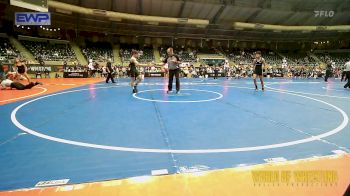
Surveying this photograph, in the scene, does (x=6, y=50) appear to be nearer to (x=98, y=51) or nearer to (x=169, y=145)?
(x=98, y=51)

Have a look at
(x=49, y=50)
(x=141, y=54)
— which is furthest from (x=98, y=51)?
(x=49, y=50)

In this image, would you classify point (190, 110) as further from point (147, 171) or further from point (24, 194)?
point (24, 194)

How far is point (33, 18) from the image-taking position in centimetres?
2825

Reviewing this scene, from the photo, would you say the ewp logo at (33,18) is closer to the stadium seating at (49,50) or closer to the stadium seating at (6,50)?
the stadium seating at (6,50)

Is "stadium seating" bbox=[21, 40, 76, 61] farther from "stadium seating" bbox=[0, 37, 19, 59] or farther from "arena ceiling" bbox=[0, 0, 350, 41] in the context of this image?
"arena ceiling" bbox=[0, 0, 350, 41]

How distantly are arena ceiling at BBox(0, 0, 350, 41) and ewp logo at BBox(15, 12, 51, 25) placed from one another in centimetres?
311

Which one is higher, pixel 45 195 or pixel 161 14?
pixel 161 14

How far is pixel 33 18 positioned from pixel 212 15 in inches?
967

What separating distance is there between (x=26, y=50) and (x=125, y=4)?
13.8 metres

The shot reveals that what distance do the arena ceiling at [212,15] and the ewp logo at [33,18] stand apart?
10.2 ft

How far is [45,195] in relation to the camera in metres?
2.87

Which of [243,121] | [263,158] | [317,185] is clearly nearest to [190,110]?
[243,121]

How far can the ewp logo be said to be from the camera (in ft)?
84.7

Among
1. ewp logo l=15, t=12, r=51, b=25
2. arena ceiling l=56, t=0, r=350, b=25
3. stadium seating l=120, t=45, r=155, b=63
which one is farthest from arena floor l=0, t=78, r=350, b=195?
stadium seating l=120, t=45, r=155, b=63
